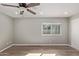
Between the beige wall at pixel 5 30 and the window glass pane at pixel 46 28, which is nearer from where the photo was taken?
the beige wall at pixel 5 30

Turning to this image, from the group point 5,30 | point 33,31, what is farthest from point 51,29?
point 5,30

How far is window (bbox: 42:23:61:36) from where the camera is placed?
4.71 feet

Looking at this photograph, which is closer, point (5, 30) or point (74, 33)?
point (5, 30)

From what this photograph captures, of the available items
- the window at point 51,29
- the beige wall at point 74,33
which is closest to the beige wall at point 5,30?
the window at point 51,29

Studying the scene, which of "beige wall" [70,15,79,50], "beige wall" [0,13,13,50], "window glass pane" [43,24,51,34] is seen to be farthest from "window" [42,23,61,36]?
"beige wall" [0,13,13,50]

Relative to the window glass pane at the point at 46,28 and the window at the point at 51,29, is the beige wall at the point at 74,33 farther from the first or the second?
the window glass pane at the point at 46,28

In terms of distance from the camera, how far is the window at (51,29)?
56.5 inches

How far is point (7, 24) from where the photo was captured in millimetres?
1321

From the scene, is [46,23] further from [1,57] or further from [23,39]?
[1,57]

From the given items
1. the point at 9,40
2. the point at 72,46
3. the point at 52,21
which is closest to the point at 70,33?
the point at 72,46

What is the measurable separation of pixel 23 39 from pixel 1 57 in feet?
1.40

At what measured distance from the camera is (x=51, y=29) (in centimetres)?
146

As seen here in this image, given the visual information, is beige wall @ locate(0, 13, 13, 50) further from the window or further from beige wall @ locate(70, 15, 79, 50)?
beige wall @ locate(70, 15, 79, 50)

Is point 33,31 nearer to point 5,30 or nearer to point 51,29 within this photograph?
point 51,29
